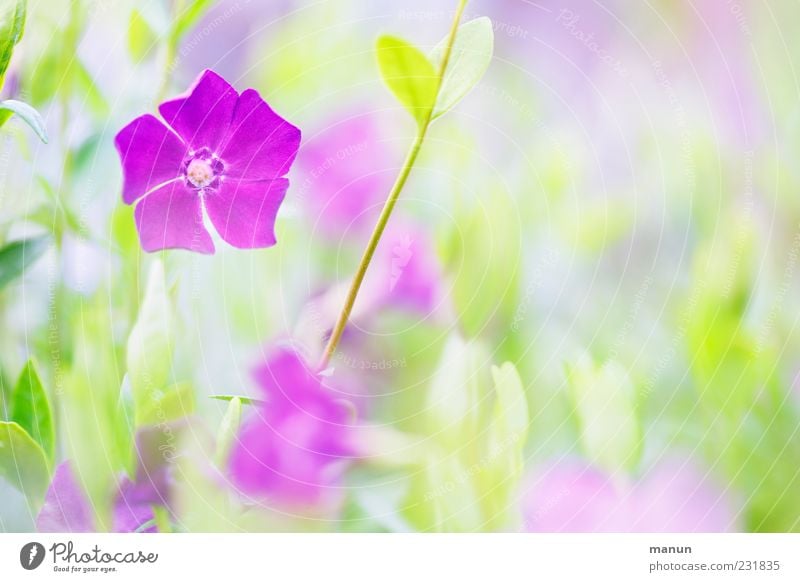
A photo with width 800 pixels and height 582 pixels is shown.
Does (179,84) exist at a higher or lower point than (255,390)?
higher

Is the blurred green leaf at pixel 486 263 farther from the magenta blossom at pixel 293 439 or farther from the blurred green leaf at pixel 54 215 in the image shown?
the blurred green leaf at pixel 54 215

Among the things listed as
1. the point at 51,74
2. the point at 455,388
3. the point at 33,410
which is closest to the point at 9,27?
the point at 51,74

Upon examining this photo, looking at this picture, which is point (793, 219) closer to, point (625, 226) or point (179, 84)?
point (625, 226)

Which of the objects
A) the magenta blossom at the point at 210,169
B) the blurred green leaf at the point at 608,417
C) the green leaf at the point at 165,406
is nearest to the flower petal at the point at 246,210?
the magenta blossom at the point at 210,169

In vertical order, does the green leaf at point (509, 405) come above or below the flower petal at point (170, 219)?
below

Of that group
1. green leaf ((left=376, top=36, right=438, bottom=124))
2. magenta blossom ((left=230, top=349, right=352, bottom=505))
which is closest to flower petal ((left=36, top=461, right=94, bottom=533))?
magenta blossom ((left=230, top=349, right=352, bottom=505))
